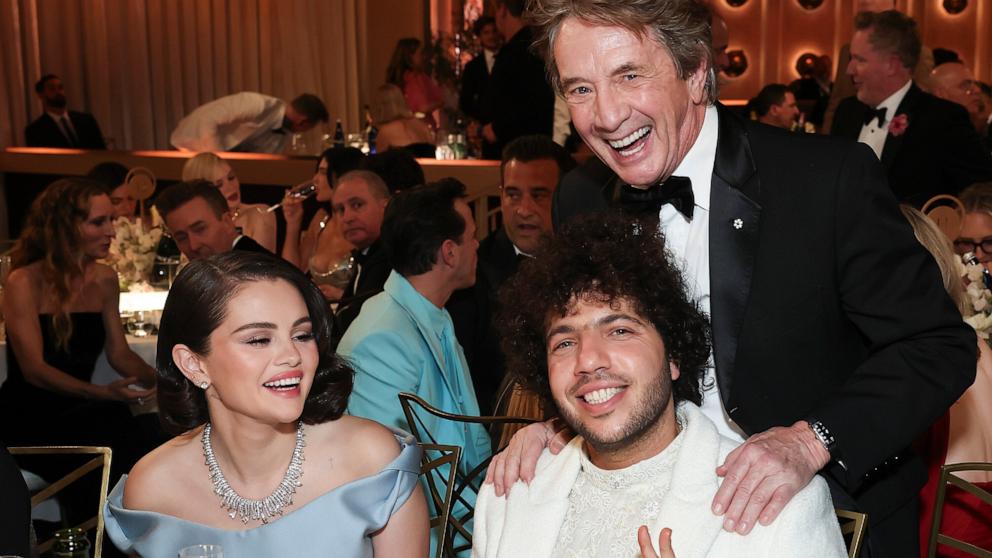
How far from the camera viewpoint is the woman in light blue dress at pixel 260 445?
2.15m

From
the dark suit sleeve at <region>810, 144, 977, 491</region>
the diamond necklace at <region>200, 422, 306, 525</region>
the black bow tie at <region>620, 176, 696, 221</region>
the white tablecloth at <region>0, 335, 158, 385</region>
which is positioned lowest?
the white tablecloth at <region>0, 335, 158, 385</region>

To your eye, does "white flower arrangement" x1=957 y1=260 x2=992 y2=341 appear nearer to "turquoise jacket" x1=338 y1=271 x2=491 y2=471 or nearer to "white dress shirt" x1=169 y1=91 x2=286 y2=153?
"turquoise jacket" x1=338 y1=271 x2=491 y2=471

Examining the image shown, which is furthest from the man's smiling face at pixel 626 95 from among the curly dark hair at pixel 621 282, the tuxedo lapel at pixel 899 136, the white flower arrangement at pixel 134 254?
the tuxedo lapel at pixel 899 136

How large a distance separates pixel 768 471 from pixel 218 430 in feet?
3.60

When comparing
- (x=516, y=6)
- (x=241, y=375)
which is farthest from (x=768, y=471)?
(x=516, y=6)

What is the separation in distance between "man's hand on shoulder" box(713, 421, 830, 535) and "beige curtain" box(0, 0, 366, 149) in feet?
34.7

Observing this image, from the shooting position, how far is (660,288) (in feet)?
6.29

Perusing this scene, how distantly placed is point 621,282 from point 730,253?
181 millimetres

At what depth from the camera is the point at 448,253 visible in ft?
11.9

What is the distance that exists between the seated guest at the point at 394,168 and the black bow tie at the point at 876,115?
2151 mm

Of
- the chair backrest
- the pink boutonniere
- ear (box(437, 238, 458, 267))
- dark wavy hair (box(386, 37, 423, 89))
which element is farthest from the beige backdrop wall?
the chair backrest

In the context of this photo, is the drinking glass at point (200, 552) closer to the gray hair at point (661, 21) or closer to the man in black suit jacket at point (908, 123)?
the gray hair at point (661, 21)

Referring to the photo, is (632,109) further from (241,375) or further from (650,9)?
(241,375)

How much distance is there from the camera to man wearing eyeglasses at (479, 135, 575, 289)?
4691 mm
